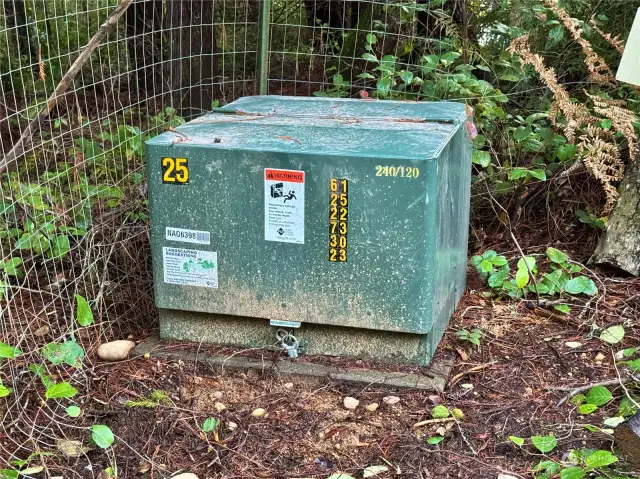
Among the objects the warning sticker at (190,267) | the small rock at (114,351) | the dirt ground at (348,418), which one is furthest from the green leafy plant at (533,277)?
the small rock at (114,351)

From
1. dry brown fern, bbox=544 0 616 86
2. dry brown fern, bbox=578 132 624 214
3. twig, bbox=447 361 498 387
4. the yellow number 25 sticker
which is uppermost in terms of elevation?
dry brown fern, bbox=544 0 616 86

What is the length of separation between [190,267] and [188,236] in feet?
0.43

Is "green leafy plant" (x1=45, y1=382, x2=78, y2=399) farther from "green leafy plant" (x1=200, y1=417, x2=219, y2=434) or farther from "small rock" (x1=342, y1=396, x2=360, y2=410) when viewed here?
"small rock" (x1=342, y1=396, x2=360, y2=410)

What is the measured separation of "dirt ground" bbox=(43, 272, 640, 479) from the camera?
2637 millimetres

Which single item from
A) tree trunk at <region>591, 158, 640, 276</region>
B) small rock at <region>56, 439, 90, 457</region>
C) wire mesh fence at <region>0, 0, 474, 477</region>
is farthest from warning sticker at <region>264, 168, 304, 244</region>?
tree trunk at <region>591, 158, 640, 276</region>

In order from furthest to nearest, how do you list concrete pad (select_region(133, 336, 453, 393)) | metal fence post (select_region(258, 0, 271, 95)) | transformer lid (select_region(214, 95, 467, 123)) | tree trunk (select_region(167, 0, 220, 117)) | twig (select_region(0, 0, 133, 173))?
1. tree trunk (select_region(167, 0, 220, 117))
2. metal fence post (select_region(258, 0, 271, 95))
3. transformer lid (select_region(214, 95, 467, 123))
4. twig (select_region(0, 0, 133, 173))
5. concrete pad (select_region(133, 336, 453, 393))

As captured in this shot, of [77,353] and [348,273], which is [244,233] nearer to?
[348,273]

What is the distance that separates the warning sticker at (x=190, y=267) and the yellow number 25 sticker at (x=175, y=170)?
0.29 m

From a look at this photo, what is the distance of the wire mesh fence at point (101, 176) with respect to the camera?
306 cm

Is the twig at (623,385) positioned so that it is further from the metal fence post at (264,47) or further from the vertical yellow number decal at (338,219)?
the metal fence post at (264,47)

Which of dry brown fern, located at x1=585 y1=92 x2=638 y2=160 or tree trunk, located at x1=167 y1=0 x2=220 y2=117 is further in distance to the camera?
tree trunk, located at x1=167 y1=0 x2=220 y2=117

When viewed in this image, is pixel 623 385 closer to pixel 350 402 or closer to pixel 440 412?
pixel 440 412

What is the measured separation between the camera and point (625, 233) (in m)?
3.95

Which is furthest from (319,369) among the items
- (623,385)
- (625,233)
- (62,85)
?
(625,233)
